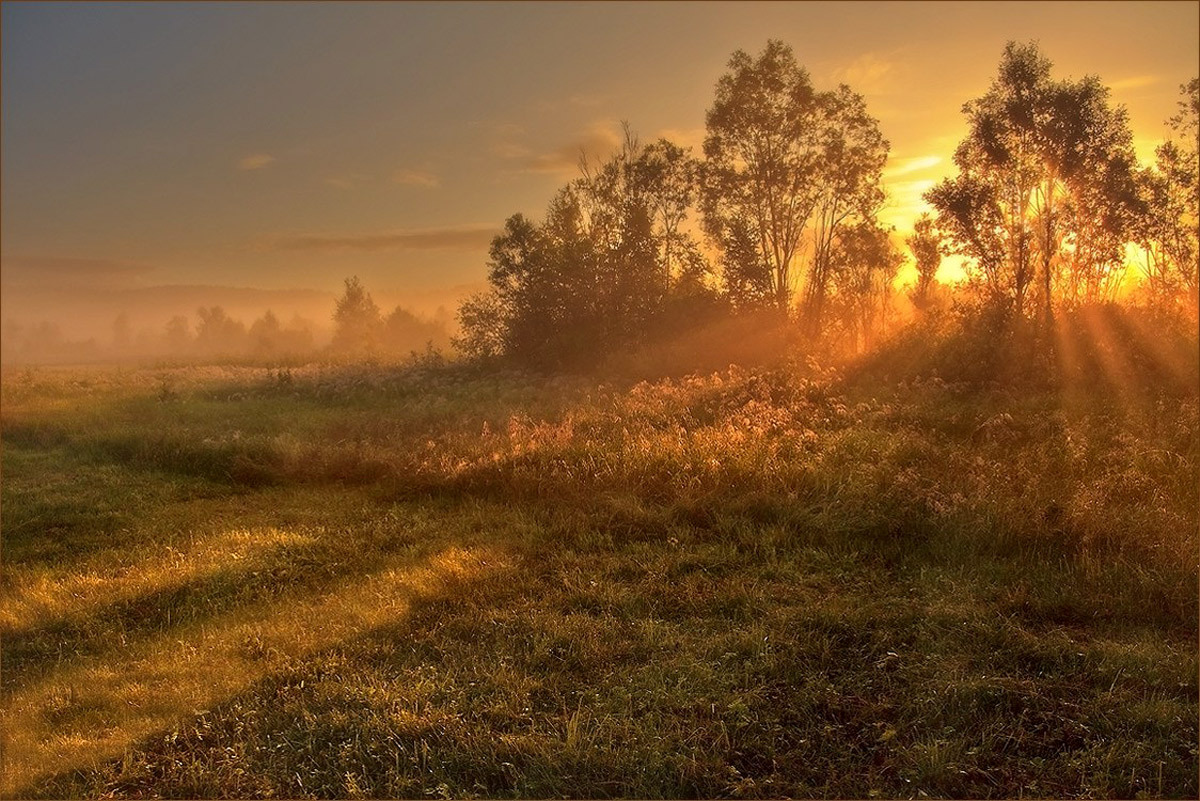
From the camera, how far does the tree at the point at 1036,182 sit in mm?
17844

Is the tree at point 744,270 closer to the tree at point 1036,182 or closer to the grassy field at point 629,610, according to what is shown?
the tree at point 1036,182

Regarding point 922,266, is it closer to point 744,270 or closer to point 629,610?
→ point 744,270

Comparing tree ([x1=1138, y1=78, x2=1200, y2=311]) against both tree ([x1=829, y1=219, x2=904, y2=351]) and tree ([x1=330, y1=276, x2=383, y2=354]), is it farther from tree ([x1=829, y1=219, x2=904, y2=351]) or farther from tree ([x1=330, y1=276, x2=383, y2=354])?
tree ([x1=330, y1=276, x2=383, y2=354])

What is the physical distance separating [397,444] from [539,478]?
13.7 ft

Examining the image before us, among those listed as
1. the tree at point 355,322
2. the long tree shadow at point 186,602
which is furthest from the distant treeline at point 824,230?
the tree at point 355,322

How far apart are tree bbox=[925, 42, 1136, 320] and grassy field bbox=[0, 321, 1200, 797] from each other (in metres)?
7.37

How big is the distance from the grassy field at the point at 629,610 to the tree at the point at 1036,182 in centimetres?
737

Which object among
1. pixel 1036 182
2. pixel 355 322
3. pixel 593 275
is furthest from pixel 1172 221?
pixel 355 322

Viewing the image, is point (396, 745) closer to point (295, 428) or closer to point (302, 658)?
point (302, 658)

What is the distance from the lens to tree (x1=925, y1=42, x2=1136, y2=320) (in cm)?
1784

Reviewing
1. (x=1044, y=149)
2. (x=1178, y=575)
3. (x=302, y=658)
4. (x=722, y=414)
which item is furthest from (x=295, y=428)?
(x=1044, y=149)

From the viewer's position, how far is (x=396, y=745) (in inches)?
176

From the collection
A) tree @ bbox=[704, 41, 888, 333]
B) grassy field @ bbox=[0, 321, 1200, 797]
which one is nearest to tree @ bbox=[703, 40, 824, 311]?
tree @ bbox=[704, 41, 888, 333]

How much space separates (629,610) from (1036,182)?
1859cm
